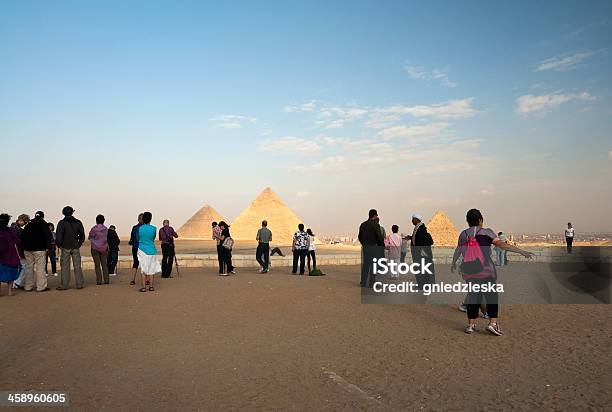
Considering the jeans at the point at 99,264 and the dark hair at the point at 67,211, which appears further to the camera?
the jeans at the point at 99,264

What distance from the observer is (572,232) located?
2319cm

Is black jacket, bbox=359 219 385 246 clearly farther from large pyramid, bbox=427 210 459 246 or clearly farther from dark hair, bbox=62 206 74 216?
large pyramid, bbox=427 210 459 246

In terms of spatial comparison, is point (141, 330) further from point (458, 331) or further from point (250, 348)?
point (458, 331)

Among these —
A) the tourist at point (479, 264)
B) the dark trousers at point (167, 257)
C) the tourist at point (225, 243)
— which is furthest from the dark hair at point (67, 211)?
the tourist at point (479, 264)

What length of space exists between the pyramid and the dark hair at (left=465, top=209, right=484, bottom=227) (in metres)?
79.9

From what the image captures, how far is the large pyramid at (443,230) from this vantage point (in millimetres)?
56062

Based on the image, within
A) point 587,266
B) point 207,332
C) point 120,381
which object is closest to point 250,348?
point 207,332

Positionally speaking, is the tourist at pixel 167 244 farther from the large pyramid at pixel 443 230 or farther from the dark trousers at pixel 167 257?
the large pyramid at pixel 443 230

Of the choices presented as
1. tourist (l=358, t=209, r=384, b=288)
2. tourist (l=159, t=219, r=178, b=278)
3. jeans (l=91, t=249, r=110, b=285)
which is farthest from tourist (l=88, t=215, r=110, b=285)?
tourist (l=358, t=209, r=384, b=288)

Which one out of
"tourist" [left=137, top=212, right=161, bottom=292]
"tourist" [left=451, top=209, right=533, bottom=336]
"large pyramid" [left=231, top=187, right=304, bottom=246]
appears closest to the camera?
"tourist" [left=451, top=209, right=533, bottom=336]

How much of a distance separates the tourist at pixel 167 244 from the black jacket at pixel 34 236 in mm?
3069

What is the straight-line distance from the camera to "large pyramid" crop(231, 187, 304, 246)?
225 feet

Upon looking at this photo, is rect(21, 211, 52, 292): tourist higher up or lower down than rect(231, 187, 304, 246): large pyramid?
lower down

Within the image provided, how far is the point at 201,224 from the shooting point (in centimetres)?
8550
